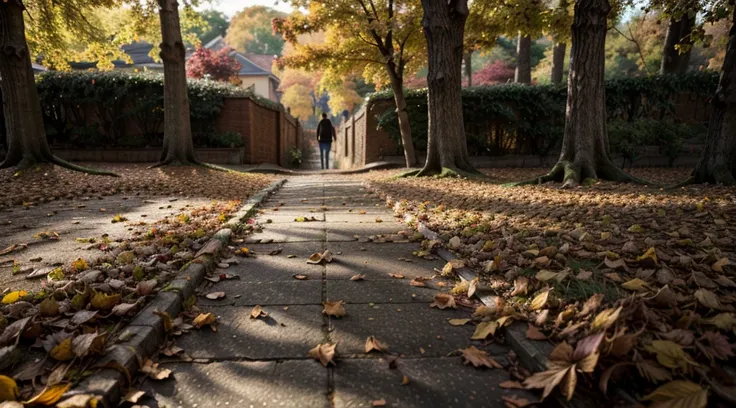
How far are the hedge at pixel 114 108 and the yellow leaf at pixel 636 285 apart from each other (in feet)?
41.4

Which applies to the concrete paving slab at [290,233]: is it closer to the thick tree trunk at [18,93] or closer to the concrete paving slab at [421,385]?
the concrete paving slab at [421,385]

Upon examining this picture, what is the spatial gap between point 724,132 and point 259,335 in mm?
6810

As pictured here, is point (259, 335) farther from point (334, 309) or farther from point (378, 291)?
point (378, 291)

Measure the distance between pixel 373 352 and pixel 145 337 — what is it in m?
1.07

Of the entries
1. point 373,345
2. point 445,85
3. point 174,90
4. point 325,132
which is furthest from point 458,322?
point 325,132

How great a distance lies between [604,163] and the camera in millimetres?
6582

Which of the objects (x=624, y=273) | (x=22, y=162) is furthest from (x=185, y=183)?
(x=624, y=273)

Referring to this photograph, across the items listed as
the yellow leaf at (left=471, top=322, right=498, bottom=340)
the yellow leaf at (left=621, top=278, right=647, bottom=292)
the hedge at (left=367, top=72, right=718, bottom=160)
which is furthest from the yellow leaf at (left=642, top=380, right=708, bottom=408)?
the hedge at (left=367, top=72, right=718, bottom=160)

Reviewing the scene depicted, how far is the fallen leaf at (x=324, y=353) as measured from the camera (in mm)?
1758

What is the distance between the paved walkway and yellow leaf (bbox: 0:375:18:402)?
42 cm

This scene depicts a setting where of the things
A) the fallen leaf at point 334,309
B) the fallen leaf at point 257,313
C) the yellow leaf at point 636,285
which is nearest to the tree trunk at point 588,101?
the yellow leaf at point 636,285

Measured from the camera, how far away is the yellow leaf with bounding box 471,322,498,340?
1.97 m

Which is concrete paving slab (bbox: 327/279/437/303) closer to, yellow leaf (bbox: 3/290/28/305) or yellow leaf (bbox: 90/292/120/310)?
yellow leaf (bbox: 90/292/120/310)

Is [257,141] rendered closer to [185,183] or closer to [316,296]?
[185,183]
